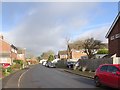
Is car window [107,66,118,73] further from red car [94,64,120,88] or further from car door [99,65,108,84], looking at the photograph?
car door [99,65,108,84]

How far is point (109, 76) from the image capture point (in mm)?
17000

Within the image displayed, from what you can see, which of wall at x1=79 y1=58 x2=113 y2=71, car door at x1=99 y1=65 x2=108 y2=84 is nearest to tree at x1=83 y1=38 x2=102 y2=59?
wall at x1=79 y1=58 x2=113 y2=71

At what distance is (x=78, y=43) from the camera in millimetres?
88375

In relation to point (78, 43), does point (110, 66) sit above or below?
below

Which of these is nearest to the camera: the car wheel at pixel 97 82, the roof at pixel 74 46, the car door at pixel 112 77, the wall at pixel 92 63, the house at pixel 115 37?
the car door at pixel 112 77

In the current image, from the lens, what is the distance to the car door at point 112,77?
16.1 metres

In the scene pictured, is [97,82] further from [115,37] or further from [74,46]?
[74,46]

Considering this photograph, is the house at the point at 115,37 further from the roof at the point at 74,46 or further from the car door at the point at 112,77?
the roof at the point at 74,46

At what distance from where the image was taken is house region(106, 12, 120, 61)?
41.8m

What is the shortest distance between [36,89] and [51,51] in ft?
594

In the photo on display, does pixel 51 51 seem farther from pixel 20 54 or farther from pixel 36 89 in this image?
pixel 36 89

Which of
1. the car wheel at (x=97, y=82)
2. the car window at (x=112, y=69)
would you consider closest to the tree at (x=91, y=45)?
the car wheel at (x=97, y=82)

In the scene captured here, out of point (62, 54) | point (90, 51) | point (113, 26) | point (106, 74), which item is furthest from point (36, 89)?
point (62, 54)

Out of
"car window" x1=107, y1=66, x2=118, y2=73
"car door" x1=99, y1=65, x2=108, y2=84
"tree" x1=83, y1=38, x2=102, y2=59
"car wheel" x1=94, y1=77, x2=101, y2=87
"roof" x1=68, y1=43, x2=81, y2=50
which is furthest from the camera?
"roof" x1=68, y1=43, x2=81, y2=50
